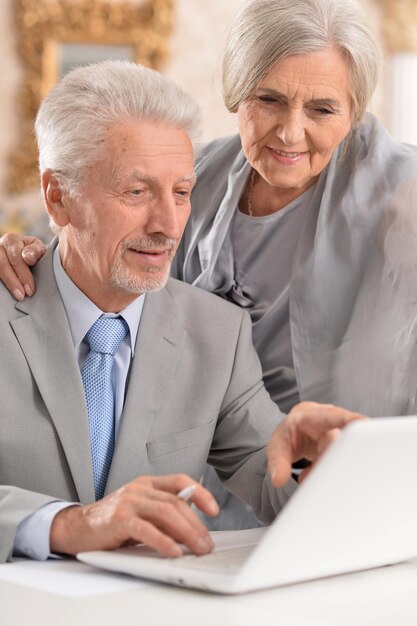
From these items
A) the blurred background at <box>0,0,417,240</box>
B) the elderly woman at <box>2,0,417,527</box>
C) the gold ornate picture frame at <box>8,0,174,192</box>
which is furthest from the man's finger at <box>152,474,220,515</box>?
the gold ornate picture frame at <box>8,0,174,192</box>

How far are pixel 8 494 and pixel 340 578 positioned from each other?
493mm

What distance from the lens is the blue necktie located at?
175 centimetres

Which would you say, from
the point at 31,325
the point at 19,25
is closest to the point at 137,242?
the point at 31,325

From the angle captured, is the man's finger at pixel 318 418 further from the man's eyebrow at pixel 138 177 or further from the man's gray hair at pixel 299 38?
the man's gray hair at pixel 299 38

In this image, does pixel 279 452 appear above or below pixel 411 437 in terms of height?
below

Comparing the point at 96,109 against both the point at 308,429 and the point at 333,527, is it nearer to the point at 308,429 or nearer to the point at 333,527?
the point at 308,429

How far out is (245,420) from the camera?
1.91m

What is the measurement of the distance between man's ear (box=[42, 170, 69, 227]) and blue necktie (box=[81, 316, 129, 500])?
20 cm

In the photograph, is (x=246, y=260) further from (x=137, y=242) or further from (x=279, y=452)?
(x=279, y=452)

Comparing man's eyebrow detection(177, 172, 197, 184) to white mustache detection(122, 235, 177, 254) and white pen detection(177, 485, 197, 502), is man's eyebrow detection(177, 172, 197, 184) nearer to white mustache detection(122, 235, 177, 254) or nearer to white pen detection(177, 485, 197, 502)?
white mustache detection(122, 235, 177, 254)

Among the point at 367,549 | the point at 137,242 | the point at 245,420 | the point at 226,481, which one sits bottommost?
the point at 226,481

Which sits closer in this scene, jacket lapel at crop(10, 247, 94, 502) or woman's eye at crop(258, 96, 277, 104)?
jacket lapel at crop(10, 247, 94, 502)

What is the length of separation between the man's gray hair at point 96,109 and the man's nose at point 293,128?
0.25 metres

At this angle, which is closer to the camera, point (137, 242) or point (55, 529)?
point (55, 529)
